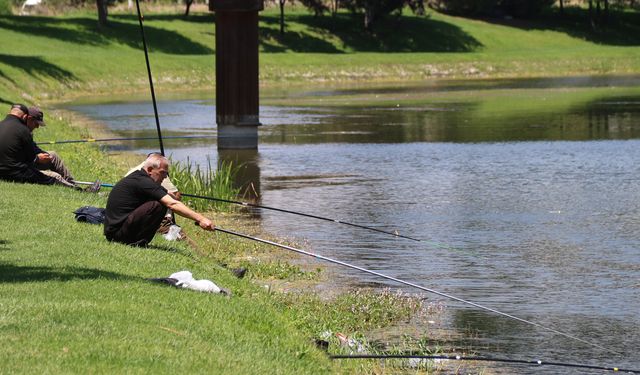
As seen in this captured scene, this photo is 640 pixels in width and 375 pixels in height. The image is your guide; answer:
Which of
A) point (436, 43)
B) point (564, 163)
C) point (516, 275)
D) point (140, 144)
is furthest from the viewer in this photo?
point (436, 43)

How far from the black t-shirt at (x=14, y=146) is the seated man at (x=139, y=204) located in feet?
13.2

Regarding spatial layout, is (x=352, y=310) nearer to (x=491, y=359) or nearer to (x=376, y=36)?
(x=491, y=359)

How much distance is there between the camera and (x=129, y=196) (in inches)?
496

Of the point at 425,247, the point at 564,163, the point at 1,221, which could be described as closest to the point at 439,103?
the point at 564,163

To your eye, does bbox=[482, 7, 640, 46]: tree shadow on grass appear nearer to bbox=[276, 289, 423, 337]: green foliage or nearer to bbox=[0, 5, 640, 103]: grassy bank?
bbox=[0, 5, 640, 103]: grassy bank

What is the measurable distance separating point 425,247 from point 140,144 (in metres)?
16.9

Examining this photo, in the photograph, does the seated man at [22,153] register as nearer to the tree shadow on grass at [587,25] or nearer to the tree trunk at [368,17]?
the tree trunk at [368,17]

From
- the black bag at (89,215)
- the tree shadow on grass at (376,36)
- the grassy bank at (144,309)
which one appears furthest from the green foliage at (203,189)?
the tree shadow on grass at (376,36)

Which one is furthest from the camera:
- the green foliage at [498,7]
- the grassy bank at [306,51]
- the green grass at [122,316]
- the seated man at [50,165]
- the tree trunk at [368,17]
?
the green foliage at [498,7]

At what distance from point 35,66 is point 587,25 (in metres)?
53.6

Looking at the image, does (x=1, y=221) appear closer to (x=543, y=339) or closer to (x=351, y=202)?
(x=543, y=339)

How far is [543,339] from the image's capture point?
1140 centimetres

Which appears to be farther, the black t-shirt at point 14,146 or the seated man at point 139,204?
the black t-shirt at point 14,146

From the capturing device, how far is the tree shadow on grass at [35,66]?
52.8m
